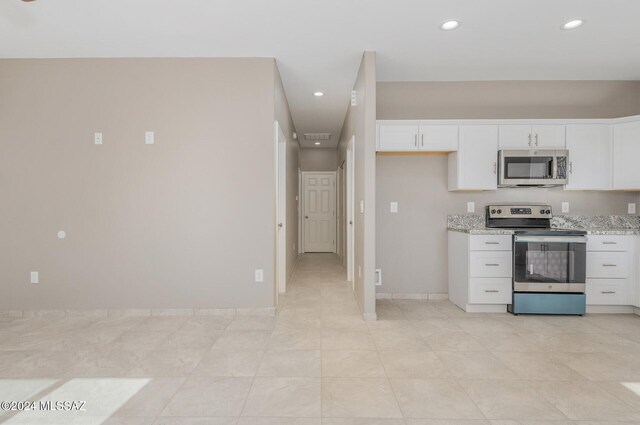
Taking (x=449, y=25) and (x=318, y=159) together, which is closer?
(x=449, y=25)

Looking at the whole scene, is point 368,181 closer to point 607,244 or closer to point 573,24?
point 573,24

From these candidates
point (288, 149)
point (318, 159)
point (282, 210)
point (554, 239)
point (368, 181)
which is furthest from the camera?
point (318, 159)

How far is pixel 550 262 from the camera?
329cm

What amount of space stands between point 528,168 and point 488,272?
46.4 inches

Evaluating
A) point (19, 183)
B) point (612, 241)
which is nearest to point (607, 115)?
point (612, 241)

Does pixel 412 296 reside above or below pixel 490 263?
below

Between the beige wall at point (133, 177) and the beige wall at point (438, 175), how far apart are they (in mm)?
1439

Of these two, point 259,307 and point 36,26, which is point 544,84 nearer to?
point 259,307

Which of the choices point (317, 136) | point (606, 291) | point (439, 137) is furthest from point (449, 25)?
point (317, 136)

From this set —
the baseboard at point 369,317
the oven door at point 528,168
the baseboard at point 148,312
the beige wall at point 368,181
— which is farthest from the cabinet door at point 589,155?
the baseboard at point 148,312

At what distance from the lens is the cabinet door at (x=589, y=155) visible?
352 cm

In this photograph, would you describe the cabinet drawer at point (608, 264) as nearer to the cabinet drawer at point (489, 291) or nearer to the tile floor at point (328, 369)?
the tile floor at point (328, 369)

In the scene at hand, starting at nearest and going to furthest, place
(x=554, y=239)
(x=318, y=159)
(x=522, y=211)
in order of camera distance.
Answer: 1. (x=554, y=239)
2. (x=522, y=211)
3. (x=318, y=159)

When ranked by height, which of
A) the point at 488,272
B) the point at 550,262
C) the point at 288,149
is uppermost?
the point at 288,149
